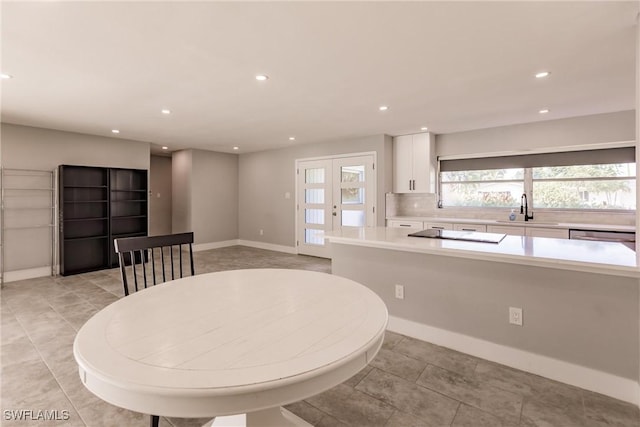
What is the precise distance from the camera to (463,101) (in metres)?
3.59

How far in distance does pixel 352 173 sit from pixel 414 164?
45.6 inches

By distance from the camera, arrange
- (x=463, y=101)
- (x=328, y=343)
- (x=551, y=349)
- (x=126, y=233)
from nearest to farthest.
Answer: (x=328, y=343)
(x=551, y=349)
(x=463, y=101)
(x=126, y=233)

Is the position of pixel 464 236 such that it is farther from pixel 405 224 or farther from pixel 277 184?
pixel 277 184

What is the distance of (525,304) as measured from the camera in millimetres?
2215

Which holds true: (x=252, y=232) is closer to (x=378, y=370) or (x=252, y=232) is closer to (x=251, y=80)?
(x=251, y=80)

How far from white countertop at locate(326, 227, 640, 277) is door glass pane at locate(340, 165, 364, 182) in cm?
299

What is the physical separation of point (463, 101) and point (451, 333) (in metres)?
2.63

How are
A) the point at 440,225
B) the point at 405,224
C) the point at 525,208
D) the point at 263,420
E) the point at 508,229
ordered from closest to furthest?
1. the point at 263,420
2. the point at 508,229
3. the point at 525,208
4. the point at 440,225
5. the point at 405,224

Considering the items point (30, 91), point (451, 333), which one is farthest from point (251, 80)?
point (451, 333)

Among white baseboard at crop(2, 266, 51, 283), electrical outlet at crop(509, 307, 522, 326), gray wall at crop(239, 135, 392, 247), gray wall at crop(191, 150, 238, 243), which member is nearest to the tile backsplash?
gray wall at crop(239, 135, 392, 247)

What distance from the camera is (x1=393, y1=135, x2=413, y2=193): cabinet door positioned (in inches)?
217

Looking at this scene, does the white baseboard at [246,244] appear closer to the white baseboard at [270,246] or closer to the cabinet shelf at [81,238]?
the white baseboard at [270,246]

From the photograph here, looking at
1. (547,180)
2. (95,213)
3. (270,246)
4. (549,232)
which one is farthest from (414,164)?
(95,213)

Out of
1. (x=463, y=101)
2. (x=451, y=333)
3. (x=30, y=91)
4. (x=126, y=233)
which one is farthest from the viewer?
(x=126, y=233)
